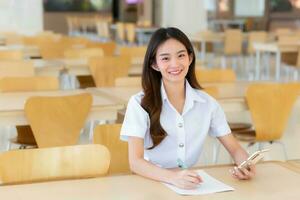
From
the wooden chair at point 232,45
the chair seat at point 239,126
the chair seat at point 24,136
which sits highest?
the wooden chair at point 232,45

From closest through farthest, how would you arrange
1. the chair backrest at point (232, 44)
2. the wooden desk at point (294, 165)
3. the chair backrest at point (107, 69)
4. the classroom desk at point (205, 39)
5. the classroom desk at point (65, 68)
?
the wooden desk at point (294, 165), the chair backrest at point (107, 69), the classroom desk at point (65, 68), the chair backrest at point (232, 44), the classroom desk at point (205, 39)

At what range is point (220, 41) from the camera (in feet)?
37.3

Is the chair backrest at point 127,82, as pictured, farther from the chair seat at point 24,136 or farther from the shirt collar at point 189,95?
the shirt collar at point 189,95

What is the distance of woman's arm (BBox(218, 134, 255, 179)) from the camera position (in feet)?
7.52

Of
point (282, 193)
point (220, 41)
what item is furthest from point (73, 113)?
point (220, 41)

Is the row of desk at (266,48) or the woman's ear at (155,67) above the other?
the woman's ear at (155,67)

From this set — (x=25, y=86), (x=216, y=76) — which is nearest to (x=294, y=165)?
(x=25, y=86)

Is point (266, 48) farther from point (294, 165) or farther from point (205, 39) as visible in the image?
point (294, 165)

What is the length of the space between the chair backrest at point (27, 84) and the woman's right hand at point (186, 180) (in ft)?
8.27

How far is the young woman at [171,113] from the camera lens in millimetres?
2596

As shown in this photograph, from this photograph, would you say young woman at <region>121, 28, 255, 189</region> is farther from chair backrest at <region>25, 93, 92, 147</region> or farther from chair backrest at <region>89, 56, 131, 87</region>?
chair backrest at <region>89, 56, 131, 87</region>

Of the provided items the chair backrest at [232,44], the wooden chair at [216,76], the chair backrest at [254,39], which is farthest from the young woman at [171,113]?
the chair backrest at [232,44]

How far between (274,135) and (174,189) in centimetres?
238

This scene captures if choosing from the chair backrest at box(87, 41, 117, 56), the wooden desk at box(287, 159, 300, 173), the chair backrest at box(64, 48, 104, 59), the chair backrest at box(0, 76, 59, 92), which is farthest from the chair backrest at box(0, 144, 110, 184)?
the chair backrest at box(87, 41, 117, 56)
